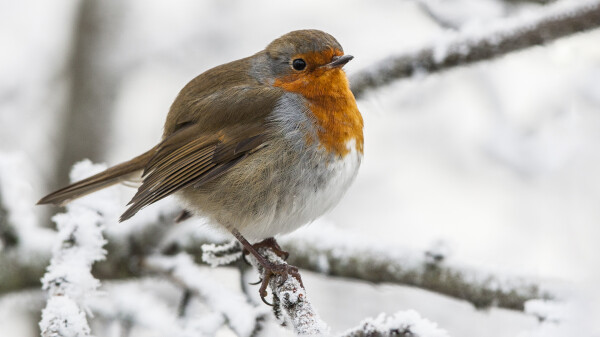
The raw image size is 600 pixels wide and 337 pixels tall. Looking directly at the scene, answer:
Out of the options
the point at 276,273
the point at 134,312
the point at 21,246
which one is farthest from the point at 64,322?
the point at 21,246

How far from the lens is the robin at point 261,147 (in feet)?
10.3

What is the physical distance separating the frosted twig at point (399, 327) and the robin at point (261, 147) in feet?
3.98

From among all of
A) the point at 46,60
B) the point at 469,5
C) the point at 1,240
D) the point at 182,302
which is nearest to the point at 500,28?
the point at 469,5

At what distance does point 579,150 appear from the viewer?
469 cm

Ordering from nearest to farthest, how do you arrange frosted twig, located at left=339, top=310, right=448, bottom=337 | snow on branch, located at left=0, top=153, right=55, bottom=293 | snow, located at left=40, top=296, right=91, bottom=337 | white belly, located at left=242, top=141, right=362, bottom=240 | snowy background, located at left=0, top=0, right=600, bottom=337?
frosted twig, located at left=339, top=310, right=448, bottom=337 → snow, located at left=40, top=296, right=91, bottom=337 → white belly, located at left=242, top=141, right=362, bottom=240 → snow on branch, located at left=0, top=153, right=55, bottom=293 → snowy background, located at left=0, top=0, right=600, bottom=337

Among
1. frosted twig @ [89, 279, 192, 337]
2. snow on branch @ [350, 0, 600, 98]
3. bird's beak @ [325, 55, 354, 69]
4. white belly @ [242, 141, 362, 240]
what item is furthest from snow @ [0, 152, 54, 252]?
snow on branch @ [350, 0, 600, 98]

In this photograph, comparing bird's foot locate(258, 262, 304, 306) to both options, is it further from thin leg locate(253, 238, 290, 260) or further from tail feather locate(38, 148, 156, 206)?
tail feather locate(38, 148, 156, 206)

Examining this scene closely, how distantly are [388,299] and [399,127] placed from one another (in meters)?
1.76

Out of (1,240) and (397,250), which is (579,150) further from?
(1,240)

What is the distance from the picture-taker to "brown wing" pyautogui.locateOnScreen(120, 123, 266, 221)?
10.8 ft

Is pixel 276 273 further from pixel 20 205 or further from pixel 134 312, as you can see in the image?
pixel 20 205

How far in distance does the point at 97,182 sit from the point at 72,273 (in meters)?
1.01

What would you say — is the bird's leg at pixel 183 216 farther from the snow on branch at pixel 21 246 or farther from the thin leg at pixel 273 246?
the snow on branch at pixel 21 246

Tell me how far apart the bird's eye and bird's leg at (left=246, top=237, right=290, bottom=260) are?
0.83 metres
